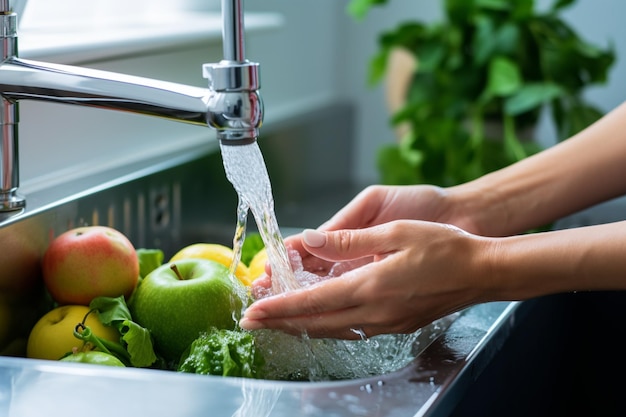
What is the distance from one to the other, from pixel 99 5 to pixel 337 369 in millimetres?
911

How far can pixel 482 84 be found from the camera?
5.76 ft

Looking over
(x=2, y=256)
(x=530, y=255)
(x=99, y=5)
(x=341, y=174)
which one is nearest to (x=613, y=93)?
(x=341, y=174)

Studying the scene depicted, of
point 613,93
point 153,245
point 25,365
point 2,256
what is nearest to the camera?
point 25,365

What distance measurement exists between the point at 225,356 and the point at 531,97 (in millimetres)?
998

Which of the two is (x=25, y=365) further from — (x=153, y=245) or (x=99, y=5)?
(x=99, y=5)

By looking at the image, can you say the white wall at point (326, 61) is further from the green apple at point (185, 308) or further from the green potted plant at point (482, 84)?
the green apple at point (185, 308)

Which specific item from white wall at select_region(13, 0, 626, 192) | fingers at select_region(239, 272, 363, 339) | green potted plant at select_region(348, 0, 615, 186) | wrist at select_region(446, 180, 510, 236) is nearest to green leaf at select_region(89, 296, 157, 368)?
fingers at select_region(239, 272, 363, 339)

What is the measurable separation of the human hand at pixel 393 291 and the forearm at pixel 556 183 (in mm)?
266

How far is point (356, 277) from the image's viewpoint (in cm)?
76

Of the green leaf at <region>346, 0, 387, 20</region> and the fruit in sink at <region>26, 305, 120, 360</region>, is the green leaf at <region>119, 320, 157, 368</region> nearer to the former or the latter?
the fruit in sink at <region>26, 305, 120, 360</region>

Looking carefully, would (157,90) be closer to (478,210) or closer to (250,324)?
(250,324)

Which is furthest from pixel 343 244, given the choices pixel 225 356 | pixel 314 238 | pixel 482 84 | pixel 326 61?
pixel 326 61

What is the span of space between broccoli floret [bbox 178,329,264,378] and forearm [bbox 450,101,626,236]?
1.15ft

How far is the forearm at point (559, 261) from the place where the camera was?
786 millimetres
